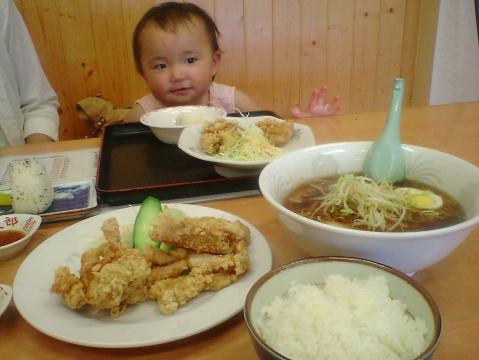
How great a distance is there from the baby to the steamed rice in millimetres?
1865

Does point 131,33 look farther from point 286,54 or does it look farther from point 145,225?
point 145,225

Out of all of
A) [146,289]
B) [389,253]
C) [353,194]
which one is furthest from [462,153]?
[146,289]

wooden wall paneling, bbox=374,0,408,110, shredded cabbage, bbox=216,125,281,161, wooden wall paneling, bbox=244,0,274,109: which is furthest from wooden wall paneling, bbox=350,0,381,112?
shredded cabbage, bbox=216,125,281,161

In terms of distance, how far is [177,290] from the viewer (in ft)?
2.41

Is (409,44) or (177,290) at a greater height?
(409,44)

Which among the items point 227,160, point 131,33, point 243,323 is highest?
point 131,33

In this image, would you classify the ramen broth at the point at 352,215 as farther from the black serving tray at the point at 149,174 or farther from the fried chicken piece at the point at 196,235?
the black serving tray at the point at 149,174

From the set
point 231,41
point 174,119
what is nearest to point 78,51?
point 231,41

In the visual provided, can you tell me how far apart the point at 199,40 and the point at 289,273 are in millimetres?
2002

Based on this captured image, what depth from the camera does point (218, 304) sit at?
2.34 ft

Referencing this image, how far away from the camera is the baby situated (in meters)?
2.31

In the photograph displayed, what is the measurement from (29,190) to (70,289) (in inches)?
19.5

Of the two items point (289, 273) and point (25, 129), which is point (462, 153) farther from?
point (25, 129)

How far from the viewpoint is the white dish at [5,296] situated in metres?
0.74
